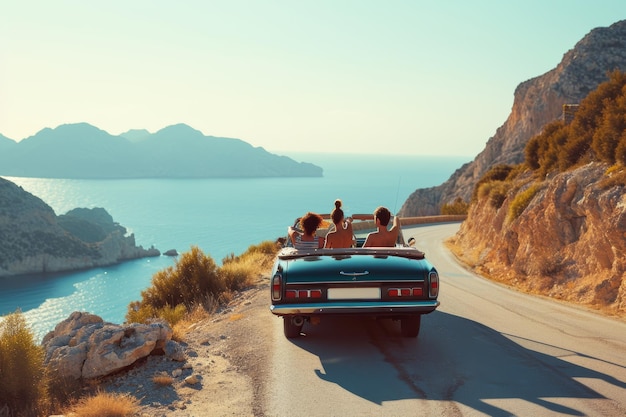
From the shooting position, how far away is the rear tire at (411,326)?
299 inches

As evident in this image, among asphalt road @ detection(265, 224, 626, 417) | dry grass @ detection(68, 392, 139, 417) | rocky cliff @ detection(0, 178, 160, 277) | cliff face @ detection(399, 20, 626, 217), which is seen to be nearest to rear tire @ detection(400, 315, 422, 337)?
asphalt road @ detection(265, 224, 626, 417)

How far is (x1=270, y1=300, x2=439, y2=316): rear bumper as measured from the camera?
22.0 ft

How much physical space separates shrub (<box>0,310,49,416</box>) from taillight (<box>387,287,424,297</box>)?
3688 millimetres

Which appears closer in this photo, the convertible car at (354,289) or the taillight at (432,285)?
the convertible car at (354,289)

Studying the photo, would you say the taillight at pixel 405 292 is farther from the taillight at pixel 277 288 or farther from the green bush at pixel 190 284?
the green bush at pixel 190 284

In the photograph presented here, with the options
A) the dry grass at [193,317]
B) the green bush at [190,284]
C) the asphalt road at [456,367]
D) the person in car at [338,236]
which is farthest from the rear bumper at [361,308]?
the green bush at [190,284]

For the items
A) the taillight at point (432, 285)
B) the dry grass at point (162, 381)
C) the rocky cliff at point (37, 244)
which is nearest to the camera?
the dry grass at point (162, 381)

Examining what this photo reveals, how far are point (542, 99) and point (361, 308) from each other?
68.2 meters

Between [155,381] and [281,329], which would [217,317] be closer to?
[281,329]

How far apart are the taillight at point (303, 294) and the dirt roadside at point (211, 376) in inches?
31.6

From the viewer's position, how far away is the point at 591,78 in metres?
63.2

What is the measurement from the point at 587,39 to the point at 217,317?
7016cm

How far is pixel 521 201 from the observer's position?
17.8 m

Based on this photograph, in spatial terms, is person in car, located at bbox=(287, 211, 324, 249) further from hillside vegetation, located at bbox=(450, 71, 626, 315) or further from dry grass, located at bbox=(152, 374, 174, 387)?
hillside vegetation, located at bbox=(450, 71, 626, 315)
